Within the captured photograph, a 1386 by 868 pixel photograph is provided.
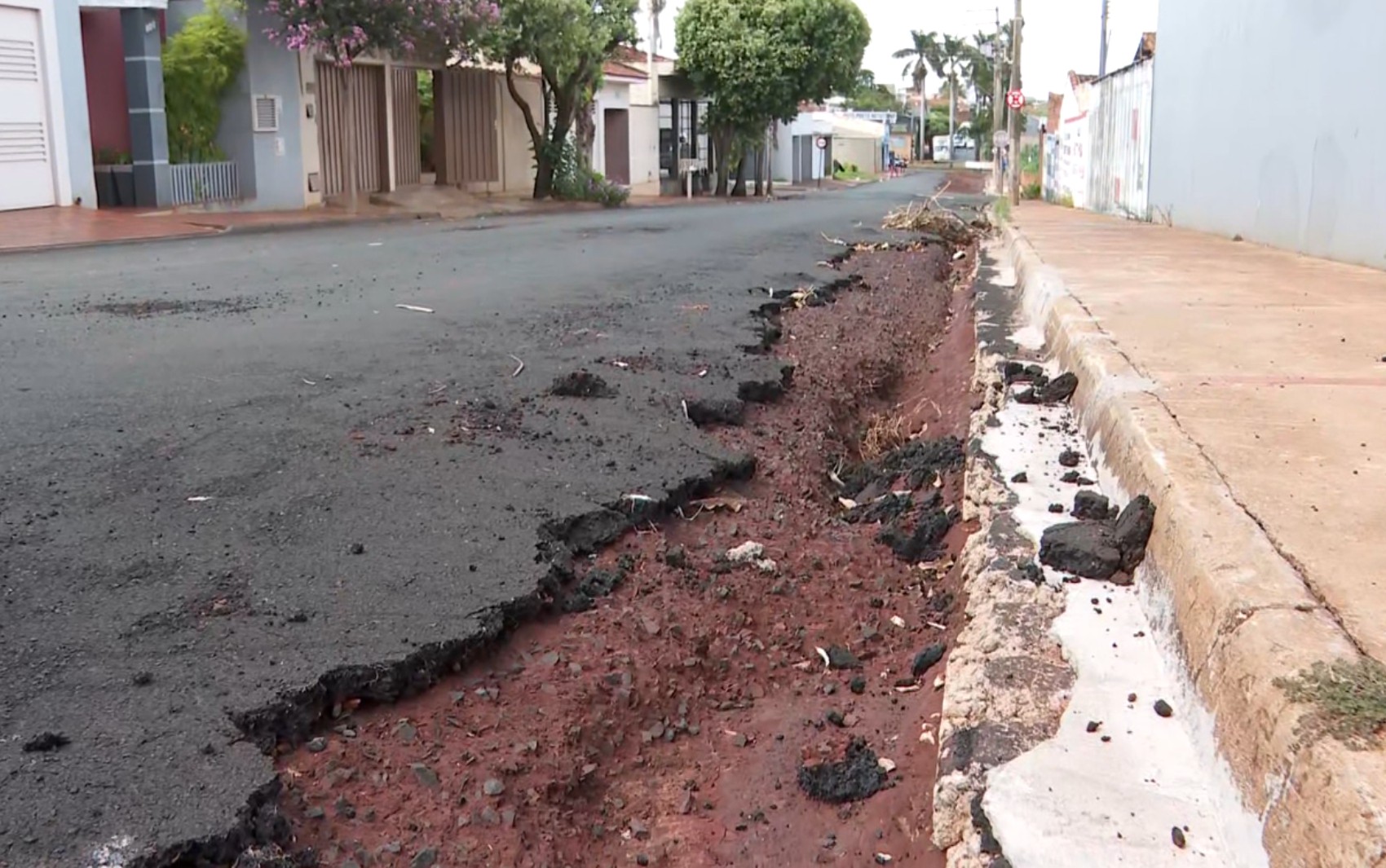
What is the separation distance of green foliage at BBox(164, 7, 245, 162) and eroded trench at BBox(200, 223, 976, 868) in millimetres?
19573

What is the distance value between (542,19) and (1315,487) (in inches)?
987

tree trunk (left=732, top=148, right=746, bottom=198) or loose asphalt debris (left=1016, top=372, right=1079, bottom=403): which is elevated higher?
tree trunk (left=732, top=148, right=746, bottom=198)

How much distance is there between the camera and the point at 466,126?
2991 centimetres

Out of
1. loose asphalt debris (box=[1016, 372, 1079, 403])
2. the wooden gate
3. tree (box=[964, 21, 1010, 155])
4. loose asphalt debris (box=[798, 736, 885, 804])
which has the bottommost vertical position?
loose asphalt debris (box=[798, 736, 885, 804])

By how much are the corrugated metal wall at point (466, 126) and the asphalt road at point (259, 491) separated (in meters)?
20.1

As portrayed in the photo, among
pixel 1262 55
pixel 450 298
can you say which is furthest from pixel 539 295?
pixel 1262 55

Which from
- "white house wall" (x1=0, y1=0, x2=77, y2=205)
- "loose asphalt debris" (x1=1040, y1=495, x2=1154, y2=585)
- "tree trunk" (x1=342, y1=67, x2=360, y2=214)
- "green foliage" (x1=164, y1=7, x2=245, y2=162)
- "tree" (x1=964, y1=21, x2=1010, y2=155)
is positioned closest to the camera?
"loose asphalt debris" (x1=1040, y1=495, x2=1154, y2=585)

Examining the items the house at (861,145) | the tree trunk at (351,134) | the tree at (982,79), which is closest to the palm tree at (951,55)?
the tree at (982,79)

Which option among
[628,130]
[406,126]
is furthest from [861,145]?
[406,126]

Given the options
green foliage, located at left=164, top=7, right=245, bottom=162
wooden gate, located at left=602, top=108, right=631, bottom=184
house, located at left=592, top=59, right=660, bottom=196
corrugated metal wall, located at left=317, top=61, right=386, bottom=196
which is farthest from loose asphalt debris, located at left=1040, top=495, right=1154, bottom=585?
wooden gate, located at left=602, top=108, right=631, bottom=184

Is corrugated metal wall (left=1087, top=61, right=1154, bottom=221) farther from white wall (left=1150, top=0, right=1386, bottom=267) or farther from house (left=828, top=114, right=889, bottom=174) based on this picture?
house (left=828, top=114, right=889, bottom=174)

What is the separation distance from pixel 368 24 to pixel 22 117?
603 cm

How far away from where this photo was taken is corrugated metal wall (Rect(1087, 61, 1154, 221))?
1906 centimetres

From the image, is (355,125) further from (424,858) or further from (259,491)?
(424,858)
